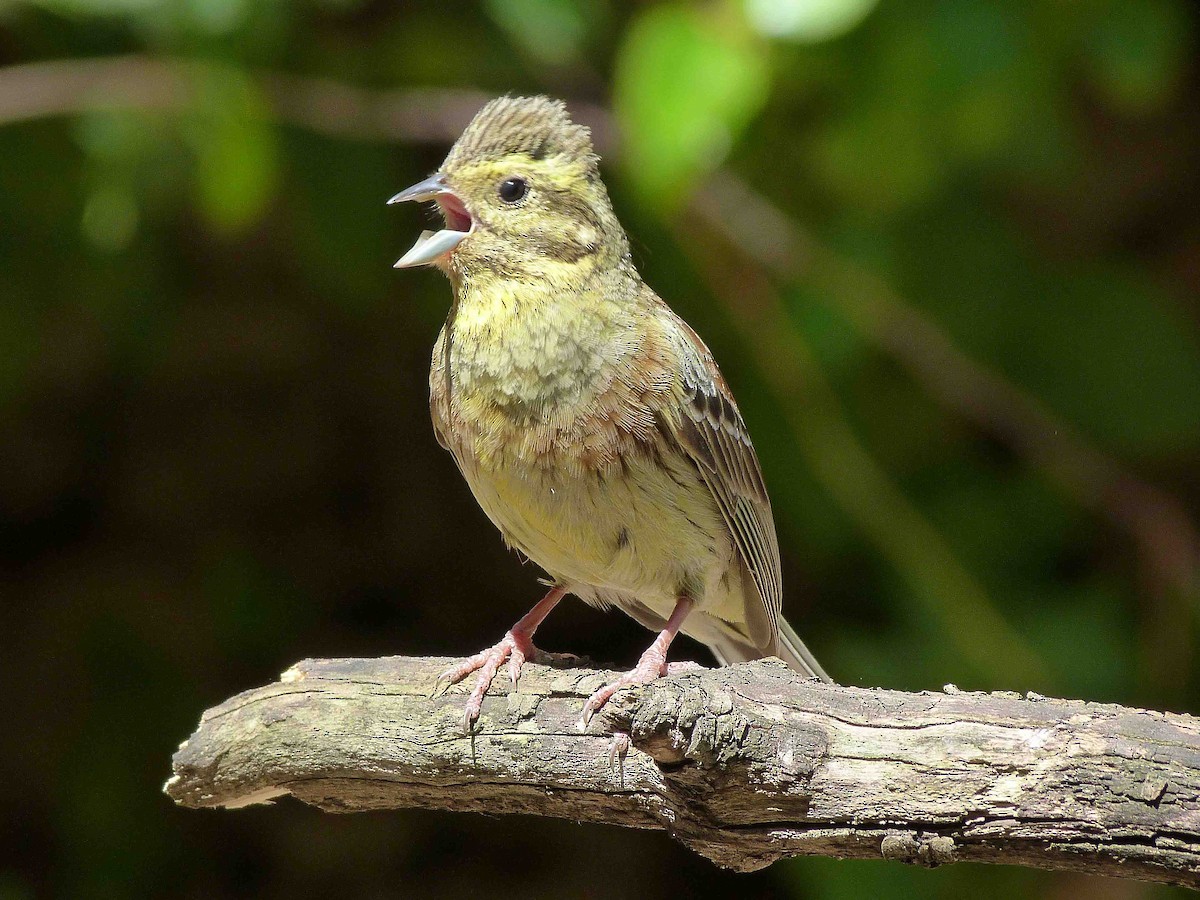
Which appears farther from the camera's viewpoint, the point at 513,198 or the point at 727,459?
the point at 727,459

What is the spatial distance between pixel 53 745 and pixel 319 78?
3622 millimetres

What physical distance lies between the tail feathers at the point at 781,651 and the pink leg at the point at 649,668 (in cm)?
64

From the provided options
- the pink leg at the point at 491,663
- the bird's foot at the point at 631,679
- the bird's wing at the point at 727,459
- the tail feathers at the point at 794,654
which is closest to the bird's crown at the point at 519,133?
the bird's wing at the point at 727,459

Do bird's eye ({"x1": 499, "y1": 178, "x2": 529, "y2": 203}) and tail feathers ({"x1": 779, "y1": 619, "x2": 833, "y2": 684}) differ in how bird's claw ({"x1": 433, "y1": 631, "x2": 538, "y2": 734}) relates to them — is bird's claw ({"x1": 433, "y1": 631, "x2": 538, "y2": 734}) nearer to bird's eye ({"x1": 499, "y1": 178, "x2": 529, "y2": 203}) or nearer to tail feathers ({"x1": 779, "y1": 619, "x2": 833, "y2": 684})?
tail feathers ({"x1": 779, "y1": 619, "x2": 833, "y2": 684})

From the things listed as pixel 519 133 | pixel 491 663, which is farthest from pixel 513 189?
pixel 491 663

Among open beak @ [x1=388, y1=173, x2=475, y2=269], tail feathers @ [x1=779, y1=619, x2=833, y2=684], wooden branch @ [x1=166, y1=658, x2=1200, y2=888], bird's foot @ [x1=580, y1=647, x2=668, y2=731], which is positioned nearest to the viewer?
wooden branch @ [x1=166, y1=658, x2=1200, y2=888]

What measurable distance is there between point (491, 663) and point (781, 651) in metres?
1.42

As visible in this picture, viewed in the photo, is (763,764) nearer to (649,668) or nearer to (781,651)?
(649,668)

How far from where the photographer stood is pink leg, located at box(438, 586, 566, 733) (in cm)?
375

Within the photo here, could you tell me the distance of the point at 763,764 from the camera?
10.4 ft

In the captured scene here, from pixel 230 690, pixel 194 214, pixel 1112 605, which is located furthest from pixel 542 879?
pixel 194 214

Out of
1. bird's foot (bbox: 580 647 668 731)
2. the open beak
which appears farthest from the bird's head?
bird's foot (bbox: 580 647 668 731)

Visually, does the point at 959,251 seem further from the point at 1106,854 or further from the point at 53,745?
the point at 53,745

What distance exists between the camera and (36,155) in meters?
5.70
